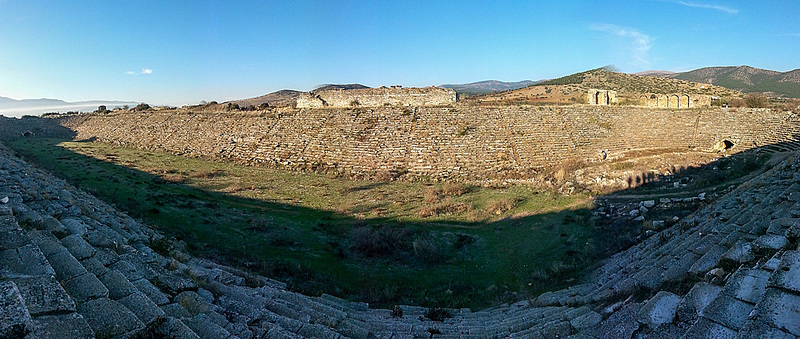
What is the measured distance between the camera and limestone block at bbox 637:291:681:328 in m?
3.66

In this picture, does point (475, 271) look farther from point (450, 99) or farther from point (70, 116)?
point (70, 116)

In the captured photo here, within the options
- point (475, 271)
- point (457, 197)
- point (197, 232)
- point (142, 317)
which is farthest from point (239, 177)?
point (142, 317)

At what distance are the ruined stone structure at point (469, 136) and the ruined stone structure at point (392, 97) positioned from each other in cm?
159

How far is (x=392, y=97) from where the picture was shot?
30.1 meters

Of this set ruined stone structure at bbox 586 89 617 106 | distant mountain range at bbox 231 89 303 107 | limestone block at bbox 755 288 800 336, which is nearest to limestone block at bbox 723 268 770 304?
limestone block at bbox 755 288 800 336

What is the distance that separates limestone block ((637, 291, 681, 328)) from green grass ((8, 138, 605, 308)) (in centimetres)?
389

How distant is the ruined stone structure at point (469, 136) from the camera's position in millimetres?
22641

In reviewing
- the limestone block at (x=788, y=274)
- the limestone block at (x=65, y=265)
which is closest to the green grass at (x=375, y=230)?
the limestone block at (x=65, y=265)

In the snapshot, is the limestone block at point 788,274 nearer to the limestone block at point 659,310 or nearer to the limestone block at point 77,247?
the limestone block at point 659,310

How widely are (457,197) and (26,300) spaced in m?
15.3

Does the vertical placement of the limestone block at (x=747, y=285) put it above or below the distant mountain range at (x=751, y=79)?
below

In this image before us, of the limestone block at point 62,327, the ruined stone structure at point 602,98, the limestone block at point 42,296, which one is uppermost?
the ruined stone structure at point 602,98

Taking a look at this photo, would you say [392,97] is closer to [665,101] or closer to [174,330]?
[665,101]

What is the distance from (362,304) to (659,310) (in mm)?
4567
